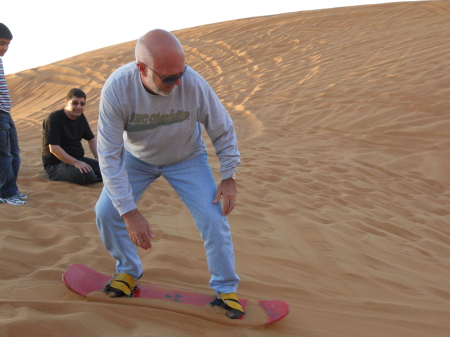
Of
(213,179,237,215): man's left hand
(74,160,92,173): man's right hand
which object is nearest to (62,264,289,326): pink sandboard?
(213,179,237,215): man's left hand

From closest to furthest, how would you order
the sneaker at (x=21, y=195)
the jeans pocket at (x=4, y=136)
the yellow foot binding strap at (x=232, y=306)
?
the yellow foot binding strap at (x=232, y=306) < the jeans pocket at (x=4, y=136) < the sneaker at (x=21, y=195)

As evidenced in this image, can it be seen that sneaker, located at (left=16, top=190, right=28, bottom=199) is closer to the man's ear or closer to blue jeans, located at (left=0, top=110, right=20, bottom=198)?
blue jeans, located at (left=0, top=110, right=20, bottom=198)

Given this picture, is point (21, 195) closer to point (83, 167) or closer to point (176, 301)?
point (83, 167)

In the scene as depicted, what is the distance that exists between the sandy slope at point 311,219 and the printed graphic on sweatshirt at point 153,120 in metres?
1.02

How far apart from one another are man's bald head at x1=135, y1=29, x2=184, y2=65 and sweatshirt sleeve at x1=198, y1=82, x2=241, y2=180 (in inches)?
14.2

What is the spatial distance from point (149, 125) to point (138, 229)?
0.57m

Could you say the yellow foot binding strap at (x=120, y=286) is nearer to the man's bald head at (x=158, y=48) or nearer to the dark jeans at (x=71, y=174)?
the man's bald head at (x=158, y=48)

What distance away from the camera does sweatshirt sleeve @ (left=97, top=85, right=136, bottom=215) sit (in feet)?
7.31

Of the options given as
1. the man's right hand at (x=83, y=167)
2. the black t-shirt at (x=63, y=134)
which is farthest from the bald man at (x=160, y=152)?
the black t-shirt at (x=63, y=134)

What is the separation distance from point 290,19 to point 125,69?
17337 mm

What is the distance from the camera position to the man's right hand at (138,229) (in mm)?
2244

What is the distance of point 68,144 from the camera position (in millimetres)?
5109

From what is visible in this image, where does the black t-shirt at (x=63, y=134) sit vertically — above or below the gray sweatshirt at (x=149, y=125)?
below

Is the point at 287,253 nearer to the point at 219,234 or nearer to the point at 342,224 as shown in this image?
the point at 342,224
